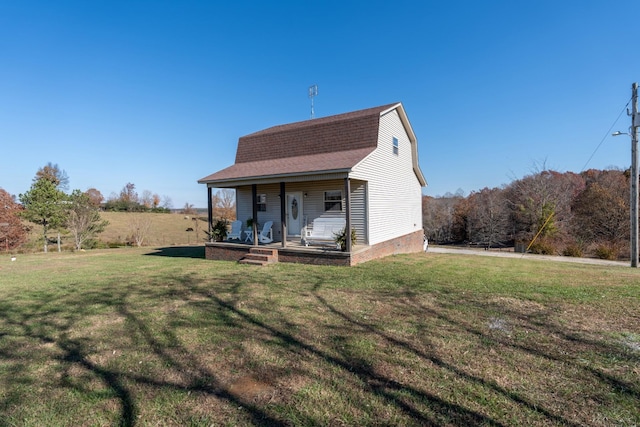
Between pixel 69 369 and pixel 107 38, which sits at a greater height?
pixel 107 38

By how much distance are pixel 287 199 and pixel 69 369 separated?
10.6 meters

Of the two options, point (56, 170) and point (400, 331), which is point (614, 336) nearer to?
point (400, 331)

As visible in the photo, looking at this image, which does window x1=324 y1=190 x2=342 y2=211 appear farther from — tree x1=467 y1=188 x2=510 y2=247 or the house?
tree x1=467 y1=188 x2=510 y2=247

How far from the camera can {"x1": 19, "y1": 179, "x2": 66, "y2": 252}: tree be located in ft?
63.7

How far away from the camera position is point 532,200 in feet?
89.6

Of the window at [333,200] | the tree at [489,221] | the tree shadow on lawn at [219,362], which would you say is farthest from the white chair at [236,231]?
the tree at [489,221]

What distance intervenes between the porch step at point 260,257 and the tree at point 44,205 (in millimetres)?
16788

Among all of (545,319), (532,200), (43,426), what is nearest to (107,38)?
(43,426)

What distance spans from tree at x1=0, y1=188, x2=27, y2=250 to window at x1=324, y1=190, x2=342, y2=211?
21.1m

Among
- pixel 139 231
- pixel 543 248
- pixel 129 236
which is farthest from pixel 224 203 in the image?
pixel 543 248

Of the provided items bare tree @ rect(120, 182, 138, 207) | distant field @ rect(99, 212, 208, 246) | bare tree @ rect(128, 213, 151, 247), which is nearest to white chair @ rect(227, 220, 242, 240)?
distant field @ rect(99, 212, 208, 246)

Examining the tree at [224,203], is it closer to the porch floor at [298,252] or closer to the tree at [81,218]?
the tree at [81,218]

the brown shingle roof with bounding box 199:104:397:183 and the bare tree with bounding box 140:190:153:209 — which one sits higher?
the bare tree with bounding box 140:190:153:209

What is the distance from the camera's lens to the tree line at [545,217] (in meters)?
23.9
